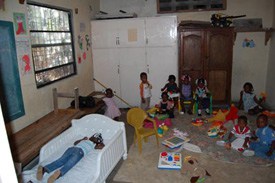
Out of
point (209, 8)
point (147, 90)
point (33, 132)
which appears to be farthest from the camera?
point (209, 8)

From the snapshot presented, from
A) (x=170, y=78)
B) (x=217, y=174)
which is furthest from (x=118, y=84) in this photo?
(x=217, y=174)

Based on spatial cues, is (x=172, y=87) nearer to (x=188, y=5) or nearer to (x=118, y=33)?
(x=118, y=33)

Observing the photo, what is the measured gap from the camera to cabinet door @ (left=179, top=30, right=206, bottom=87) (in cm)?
460

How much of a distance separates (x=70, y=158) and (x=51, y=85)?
1406 millimetres

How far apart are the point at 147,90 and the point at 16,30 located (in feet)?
8.12

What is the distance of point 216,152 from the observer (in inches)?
122

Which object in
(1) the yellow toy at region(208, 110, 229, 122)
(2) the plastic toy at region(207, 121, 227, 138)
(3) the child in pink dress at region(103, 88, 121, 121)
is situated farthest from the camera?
(3) the child in pink dress at region(103, 88, 121, 121)

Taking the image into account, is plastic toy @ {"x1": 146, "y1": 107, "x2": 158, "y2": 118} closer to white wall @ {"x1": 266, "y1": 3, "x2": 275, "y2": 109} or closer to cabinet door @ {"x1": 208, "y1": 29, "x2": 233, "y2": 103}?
cabinet door @ {"x1": 208, "y1": 29, "x2": 233, "y2": 103}

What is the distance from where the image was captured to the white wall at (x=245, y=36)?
188 inches

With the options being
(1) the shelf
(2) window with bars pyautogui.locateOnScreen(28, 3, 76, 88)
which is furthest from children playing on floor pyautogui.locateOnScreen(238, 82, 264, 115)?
(2) window with bars pyautogui.locateOnScreen(28, 3, 76, 88)

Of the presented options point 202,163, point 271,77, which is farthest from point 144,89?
point 271,77

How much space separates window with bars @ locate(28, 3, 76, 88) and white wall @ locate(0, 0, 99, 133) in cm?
11

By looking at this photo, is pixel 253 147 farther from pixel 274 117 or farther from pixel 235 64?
pixel 235 64

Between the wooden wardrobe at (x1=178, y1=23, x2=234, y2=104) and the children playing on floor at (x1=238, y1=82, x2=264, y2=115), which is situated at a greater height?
the wooden wardrobe at (x1=178, y1=23, x2=234, y2=104)
